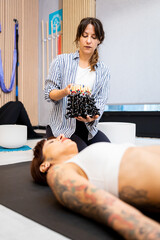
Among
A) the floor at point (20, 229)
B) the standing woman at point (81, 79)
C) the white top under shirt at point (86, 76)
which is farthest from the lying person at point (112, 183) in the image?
the white top under shirt at point (86, 76)

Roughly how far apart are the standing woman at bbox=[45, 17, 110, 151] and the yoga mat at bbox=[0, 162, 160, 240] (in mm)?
524

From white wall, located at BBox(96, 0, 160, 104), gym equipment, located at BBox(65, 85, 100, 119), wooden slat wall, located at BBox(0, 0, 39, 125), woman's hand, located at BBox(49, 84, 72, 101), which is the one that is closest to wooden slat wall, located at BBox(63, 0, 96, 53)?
white wall, located at BBox(96, 0, 160, 104)

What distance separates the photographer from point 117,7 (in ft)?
13.7

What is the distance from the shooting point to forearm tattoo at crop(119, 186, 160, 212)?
0.86 m

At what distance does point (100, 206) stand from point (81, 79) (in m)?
1.32

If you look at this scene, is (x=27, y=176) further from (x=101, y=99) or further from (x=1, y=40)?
(x=1, y=40)

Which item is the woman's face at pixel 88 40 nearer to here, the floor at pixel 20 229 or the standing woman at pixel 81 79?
the standing woman at pixel 81 79

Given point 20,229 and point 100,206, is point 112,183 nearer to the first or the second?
point 100,206

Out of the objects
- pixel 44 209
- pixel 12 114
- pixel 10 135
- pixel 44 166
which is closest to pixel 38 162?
pixel 44 166

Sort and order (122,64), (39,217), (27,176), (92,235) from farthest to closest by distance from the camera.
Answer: (122,64), (27,176), (39,217), (92,235)

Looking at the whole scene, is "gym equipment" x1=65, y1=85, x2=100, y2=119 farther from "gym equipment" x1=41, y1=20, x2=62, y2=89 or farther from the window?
"gym equipment" x1=41, y1=20, x2=62, y2=89

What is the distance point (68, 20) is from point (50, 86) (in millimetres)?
3445

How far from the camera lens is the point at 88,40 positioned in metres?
1.79

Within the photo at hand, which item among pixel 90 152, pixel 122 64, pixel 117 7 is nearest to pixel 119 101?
pixel 122 64
